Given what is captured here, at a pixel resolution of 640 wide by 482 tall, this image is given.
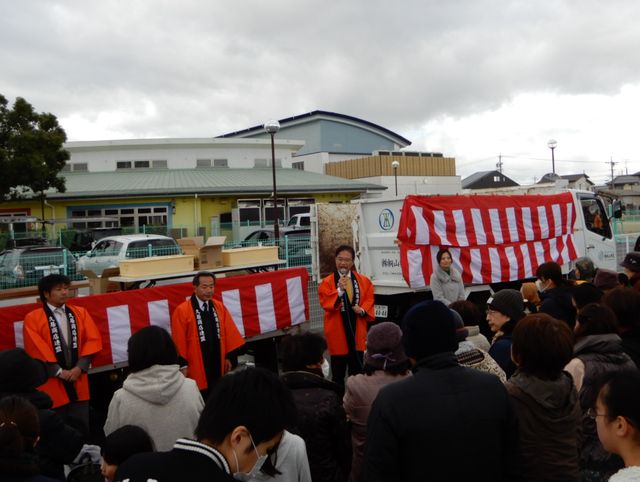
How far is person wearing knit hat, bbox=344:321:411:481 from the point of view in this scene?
3.36 meters

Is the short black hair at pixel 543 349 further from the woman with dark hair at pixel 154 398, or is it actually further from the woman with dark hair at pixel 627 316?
the woman with dark hair at pixel 154 398

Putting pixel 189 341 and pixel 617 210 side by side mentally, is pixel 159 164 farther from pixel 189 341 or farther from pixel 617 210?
pixel 189 341

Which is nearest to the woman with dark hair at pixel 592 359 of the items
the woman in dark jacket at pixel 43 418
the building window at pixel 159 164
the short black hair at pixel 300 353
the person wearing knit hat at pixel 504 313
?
the person wearing knit hat at pixel 504 313

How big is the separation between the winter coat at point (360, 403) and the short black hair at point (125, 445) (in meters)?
1.16

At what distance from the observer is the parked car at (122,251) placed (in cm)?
1431

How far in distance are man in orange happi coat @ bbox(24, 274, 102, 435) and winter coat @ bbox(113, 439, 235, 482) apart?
357cm

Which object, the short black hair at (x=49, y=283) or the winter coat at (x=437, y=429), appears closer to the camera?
the winter coat at (x=437, y=429)

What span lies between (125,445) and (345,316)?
3.99m

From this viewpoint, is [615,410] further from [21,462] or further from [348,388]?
[21,462]

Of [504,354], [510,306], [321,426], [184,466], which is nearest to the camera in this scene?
[184,466]

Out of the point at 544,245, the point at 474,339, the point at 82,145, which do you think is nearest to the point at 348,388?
the point at 474,339

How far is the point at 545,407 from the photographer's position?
2.96 metres

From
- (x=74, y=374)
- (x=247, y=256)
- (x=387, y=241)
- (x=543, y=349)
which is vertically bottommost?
(x=74, y=374)

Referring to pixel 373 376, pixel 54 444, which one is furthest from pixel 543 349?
pixel 54 444
